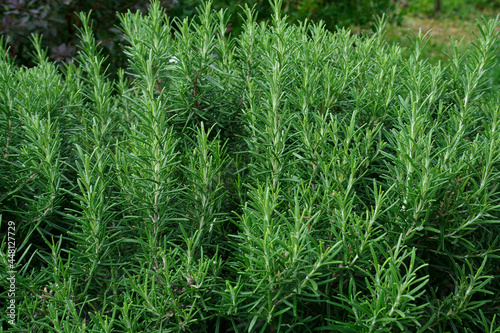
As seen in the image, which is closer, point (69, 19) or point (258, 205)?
point (258, 205)

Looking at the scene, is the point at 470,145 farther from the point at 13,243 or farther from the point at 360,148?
the point at 13,243

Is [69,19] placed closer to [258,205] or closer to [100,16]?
[100,16]

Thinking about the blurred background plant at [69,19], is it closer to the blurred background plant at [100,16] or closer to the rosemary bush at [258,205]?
the blurred background plant at [100,16]

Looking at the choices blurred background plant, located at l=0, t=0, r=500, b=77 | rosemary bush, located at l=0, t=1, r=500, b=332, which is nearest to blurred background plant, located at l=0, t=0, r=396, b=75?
blurred background plant, located at l=0, t=0, r=500, b=77

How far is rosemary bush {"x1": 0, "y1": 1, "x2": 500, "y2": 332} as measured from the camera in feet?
3.89

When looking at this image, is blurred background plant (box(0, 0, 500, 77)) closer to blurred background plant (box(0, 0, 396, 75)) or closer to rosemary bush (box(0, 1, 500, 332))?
Result: blurred background plant (box(0, 0, 396, 75))

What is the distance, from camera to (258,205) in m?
1.22

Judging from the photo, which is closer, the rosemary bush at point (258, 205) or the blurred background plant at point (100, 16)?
the rosemary bush at point (258, 205)

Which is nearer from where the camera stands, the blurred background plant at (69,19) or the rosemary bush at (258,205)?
the rosemary bush at (258,205)

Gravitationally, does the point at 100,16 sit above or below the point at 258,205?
above

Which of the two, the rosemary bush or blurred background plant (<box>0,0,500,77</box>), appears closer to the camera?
the rosemary bush

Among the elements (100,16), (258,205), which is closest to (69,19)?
(100,16)

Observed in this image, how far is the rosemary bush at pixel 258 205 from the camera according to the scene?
1.18 m

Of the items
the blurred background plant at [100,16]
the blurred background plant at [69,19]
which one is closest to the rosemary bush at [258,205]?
the blurred background plant at [100,16]
